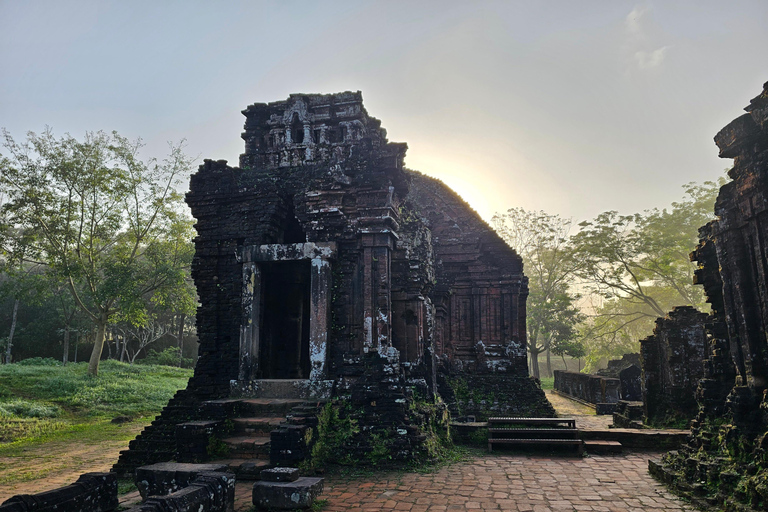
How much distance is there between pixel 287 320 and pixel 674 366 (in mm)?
8760

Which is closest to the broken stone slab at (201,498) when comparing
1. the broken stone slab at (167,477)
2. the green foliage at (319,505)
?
the broken stone slab at (167,477)

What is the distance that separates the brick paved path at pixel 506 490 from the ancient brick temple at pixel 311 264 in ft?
4.83

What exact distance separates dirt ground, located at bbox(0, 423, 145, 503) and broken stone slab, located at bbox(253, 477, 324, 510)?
3723 mm

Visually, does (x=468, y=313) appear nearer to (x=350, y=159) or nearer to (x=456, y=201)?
(x=456, y=201)

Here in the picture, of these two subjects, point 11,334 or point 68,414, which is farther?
point 11,334

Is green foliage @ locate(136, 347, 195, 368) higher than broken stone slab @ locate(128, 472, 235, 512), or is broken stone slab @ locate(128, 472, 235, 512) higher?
green foliage @ locate(136, 347, 195, 368)

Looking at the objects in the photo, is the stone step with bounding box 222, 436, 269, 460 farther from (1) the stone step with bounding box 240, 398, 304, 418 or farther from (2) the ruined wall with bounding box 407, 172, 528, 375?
(2) the ruined wall with bounding box 407, 172, 528, 375

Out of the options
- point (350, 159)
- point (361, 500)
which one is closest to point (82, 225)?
point (350, 159)

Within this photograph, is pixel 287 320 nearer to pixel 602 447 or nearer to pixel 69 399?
pixel 602 447

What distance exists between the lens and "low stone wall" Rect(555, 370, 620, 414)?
672 inches

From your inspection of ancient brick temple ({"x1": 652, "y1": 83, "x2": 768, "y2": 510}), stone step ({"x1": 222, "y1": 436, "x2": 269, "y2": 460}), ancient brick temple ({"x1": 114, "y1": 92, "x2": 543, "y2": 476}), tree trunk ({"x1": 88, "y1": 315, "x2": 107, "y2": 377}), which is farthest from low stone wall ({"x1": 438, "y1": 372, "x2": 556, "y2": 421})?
tree trunk ({"x1": 88, "y1": 315, "x2": 107, "y2": 377})

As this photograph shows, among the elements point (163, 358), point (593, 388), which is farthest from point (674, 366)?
point (163, 358)

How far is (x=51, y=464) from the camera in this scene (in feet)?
29.3

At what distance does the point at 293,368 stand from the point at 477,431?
3985mm
